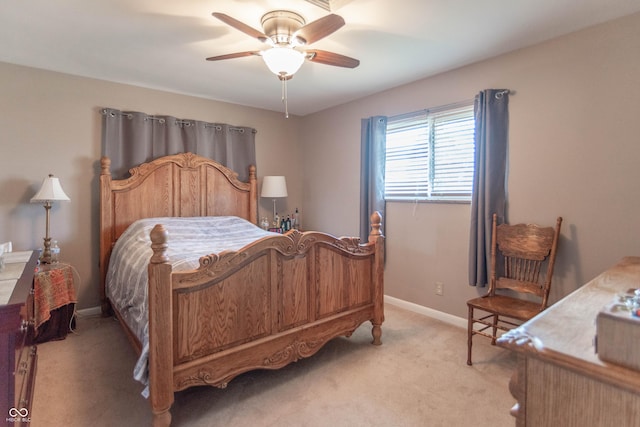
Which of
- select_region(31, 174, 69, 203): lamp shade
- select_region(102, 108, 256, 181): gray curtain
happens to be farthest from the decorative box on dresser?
select_region(102, 108, 256, 181): gray curtain

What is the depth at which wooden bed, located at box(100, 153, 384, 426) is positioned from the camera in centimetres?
161

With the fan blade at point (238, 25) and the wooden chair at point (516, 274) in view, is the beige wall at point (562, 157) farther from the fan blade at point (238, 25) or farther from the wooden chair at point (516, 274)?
the fan blade at point (238, 25)

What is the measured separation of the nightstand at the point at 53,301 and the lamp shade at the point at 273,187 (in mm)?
2165

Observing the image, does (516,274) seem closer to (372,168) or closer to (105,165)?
(372,168)

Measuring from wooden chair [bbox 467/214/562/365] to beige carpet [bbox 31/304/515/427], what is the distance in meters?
0.33

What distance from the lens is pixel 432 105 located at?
3154 millimetres

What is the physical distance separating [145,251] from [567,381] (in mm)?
2510

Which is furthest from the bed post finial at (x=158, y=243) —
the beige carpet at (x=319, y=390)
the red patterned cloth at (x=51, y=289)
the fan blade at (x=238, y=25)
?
the red patterned cloth at (x=51, y=289)

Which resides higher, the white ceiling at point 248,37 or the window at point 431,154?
the white ceiling at point 248,37

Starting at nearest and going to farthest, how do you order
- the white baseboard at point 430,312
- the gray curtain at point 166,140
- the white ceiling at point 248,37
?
the white ceiling at point 248,37 → the white baseboard at point 430,312 → the gray curtain at point 166,140

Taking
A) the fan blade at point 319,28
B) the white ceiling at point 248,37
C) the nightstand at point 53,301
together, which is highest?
the white ceiling at point 248,37

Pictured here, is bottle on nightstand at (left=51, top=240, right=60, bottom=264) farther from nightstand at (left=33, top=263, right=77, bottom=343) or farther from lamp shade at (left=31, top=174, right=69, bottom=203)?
lamp shade at (left=31, top=174, right=69, bottom=203)

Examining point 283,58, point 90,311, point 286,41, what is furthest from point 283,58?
point 90,311

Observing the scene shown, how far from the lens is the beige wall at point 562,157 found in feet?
6.93
